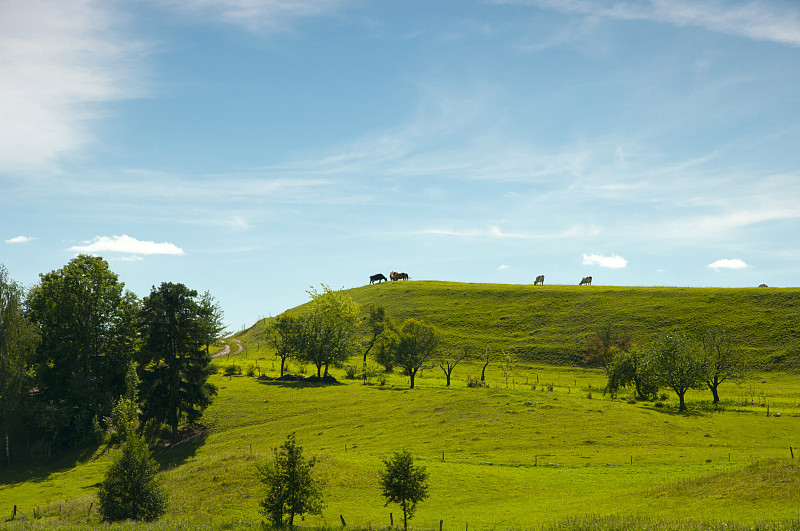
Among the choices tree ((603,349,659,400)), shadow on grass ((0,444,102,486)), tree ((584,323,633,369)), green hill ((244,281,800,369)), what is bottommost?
shadow on grass ((0,444,102,486))

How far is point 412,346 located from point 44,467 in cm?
5568

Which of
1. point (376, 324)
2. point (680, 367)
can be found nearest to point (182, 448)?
point (376, 324)

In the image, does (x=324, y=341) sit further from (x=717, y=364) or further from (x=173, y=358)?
(x=717, y=364)

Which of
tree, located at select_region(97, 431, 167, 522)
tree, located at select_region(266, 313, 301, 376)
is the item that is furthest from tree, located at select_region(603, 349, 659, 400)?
tree, located at select_region(97, 431, 167, 522)

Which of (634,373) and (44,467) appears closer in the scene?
(44,467)

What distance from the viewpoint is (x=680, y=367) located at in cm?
7738

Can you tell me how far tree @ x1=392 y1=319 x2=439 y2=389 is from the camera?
98.4 m

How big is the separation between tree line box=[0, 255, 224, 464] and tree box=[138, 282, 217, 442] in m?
0.13

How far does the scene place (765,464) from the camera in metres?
40.5

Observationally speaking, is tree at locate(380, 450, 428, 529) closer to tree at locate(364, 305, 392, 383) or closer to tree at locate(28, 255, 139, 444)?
tree at locate(28, 255, 139, 444)

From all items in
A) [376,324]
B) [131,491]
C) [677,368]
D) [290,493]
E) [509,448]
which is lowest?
[131,491]

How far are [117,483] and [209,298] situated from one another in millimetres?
48159

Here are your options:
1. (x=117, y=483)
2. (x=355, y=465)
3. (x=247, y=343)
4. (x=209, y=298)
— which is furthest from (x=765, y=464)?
(x=247, y=343)

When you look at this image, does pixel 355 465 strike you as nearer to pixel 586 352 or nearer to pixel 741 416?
pixel 741 416
